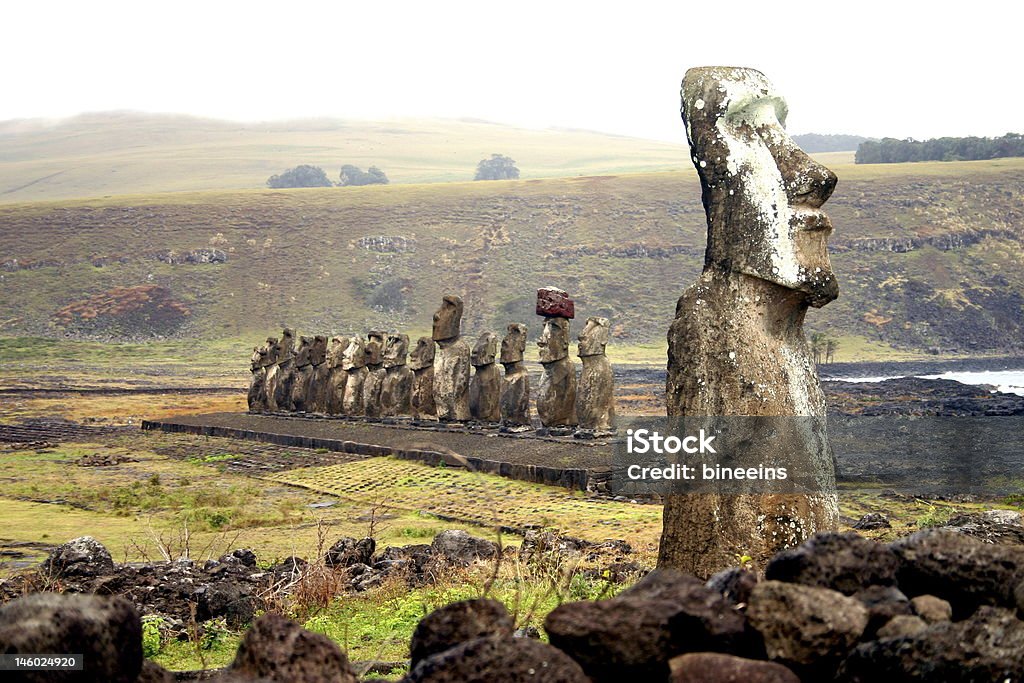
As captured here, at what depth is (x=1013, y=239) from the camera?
71.2 m

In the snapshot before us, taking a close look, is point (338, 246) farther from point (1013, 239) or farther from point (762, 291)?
point (762, 291)

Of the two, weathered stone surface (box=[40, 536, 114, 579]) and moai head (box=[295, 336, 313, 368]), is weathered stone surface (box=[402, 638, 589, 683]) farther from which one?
moai head (box=[295, 336, 313, 368])

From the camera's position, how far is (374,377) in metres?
26.0

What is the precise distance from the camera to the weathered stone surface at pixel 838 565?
14.6 ft

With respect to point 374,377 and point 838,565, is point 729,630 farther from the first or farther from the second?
point 374,377

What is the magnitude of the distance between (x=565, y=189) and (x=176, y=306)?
32696 mm

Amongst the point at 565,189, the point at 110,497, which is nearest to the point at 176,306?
the point at 565,189

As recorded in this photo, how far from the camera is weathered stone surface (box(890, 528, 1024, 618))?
175 inches

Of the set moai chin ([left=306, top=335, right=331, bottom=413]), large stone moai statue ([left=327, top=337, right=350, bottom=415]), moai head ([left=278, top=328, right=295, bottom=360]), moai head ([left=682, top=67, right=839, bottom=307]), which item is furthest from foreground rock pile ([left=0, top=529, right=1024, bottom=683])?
moai head ([left=278, top=328, right=295, bottom=360])

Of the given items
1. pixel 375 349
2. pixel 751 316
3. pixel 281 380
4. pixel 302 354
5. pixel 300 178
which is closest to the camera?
pixel 751 316

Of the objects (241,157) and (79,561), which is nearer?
(79,561)

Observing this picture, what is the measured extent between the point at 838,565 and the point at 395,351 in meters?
21.3

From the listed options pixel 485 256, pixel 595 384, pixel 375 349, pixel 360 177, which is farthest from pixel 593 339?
pixel 360 177

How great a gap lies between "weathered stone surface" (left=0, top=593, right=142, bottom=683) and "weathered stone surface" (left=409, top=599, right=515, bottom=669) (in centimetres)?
104
